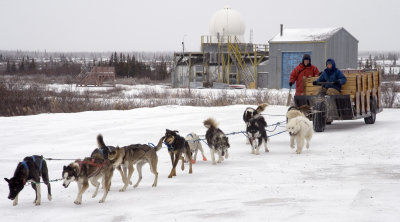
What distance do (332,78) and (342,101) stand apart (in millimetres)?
643

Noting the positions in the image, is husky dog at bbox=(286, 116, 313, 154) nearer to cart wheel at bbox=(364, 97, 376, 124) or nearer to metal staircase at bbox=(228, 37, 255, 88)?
cart wheel at bbox=(364, 97, 376, 124)

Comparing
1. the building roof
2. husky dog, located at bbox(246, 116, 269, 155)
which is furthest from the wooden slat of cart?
the building roof

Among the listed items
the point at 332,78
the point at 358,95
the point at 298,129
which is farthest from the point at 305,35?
the point at 298,129

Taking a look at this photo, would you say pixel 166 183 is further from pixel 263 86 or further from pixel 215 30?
pixel 215 30

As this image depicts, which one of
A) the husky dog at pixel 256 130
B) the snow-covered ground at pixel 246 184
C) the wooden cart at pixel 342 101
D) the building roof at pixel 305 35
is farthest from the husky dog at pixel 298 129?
the building roof at pixel 305 35

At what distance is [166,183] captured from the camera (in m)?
7.99

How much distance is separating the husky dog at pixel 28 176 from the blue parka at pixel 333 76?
8.20m

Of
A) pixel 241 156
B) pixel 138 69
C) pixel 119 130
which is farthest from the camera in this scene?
pixel 138 69

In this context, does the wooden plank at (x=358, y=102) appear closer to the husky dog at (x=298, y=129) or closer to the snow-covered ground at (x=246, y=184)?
the snow-covered ground at (x=246, y=184)

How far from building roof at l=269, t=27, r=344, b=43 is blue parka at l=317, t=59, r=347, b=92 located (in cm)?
2365

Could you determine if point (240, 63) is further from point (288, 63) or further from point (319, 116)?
point (319, 116)

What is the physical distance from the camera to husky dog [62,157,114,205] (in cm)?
664

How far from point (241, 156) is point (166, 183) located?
8.62 ft

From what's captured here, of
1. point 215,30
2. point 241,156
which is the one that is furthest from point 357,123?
point 215,30
